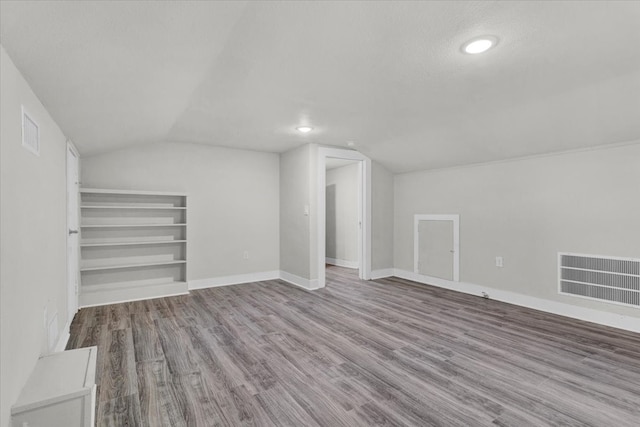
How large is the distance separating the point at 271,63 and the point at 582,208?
3391mm

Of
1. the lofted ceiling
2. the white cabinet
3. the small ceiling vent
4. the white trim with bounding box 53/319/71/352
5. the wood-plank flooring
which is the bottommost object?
the wood-plank flooring

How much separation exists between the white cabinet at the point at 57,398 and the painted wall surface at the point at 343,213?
5195mm

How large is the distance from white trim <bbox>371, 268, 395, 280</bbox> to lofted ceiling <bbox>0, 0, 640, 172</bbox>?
8.11ft

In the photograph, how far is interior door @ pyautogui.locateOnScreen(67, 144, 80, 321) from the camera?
312 centimetres

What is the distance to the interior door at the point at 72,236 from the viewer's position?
3121 mm

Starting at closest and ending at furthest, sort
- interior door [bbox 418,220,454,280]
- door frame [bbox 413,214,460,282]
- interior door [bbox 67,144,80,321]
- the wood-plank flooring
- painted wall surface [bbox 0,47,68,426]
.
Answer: painted wall surface [bbox 0,47,68,426], the wood-plank flooring, interior door [bbox 67,144,80,321], door frame [bbox 413,214,460,282], interior door [bbox 418,220,454,280]

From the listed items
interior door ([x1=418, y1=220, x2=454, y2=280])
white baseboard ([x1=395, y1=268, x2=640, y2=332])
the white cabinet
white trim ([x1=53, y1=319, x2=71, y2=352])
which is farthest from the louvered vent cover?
white trim ([x1=53, y1=319, x2=71, y2=352])

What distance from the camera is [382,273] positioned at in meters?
5.45

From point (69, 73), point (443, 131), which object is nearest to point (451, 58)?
point (443, 131)

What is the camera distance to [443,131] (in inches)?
146

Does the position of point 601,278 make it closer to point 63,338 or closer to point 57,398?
point 57,398

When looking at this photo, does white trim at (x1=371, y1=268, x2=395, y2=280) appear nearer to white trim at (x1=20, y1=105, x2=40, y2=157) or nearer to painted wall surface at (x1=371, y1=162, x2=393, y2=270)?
painted wall surface at (x1=371, y1=162, x2=393, y2=270)

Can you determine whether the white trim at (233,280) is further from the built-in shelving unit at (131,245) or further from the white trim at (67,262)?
the white trim at (67,262)

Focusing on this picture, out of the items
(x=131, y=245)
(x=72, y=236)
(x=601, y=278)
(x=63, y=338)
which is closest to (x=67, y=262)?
(x=72, y=236)
